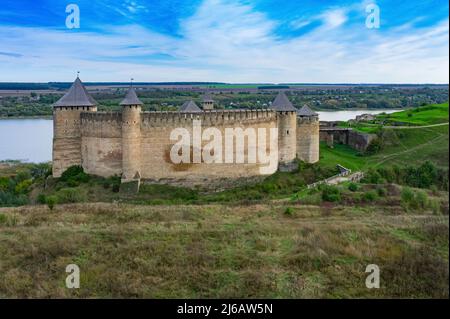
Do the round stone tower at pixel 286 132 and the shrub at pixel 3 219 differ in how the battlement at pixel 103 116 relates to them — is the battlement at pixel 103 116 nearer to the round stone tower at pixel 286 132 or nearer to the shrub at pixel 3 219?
the shrub at pixel 3 219

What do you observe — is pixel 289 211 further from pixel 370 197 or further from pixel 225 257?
pixel 225 257

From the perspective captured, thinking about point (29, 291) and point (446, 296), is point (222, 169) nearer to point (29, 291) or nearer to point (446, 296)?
point (29, 291)

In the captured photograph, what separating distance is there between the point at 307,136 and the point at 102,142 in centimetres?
866

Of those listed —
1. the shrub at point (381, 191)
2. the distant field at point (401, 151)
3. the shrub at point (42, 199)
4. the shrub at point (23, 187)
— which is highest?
the distant field at point (401, 151)

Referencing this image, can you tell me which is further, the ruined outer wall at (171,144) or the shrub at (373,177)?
the shrub at (373,177)

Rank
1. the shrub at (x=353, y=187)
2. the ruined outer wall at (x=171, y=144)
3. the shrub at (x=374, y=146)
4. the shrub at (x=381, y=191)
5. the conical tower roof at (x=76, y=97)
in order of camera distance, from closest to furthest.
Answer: the shrub at (x=381, y=191) → the shrub at (x=353, y=187) → the ruined outer wall at (x=171, y=144) → the conical tower roof at (x=76, y=97) → the shrub at (x=374, y=146)

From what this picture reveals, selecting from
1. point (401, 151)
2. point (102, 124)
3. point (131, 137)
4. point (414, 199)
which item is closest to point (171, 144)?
point (131, 137)

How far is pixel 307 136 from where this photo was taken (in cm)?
2111

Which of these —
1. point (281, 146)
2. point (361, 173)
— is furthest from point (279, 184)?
point (361, 173)

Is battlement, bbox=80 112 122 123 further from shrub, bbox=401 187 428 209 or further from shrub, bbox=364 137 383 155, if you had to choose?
shrub, bbox=364 137 383 155

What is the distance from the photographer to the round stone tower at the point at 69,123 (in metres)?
19.1

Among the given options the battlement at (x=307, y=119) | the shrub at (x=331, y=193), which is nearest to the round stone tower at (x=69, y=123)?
the battlement at (x=307, y=119)

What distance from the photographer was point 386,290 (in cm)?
721
